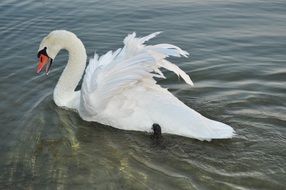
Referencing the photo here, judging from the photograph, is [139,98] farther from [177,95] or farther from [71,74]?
[71,74]

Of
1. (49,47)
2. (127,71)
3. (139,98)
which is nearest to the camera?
(127,71)

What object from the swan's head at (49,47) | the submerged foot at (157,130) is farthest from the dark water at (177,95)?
the swan's head at (49,47)

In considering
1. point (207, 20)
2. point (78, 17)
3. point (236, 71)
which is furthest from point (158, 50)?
point (78, 17)

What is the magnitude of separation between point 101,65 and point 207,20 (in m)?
4.97

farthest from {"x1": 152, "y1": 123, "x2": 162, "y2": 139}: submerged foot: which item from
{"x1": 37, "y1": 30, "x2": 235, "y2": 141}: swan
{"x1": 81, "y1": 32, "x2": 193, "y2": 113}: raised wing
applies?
{"x1": 81, "y1": 32, "x2": 193, "y2": 113}: raised wing

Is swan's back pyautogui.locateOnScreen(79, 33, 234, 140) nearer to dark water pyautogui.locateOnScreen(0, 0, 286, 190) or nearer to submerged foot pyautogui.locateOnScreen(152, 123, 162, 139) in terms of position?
submerged foot pyautogui.locateOnScreen(152, 123, 162, 139)

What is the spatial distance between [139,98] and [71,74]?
165cm

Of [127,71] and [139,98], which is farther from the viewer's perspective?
[139,98]

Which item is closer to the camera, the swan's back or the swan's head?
the swan's back

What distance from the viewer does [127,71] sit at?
6523mm

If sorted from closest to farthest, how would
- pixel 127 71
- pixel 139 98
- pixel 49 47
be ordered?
pixel 127 71, pixel 139 98, pixel 49 47

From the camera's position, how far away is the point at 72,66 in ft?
26.3

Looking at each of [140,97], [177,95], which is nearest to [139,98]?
[140,97]

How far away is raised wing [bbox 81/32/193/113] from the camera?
6.41m
